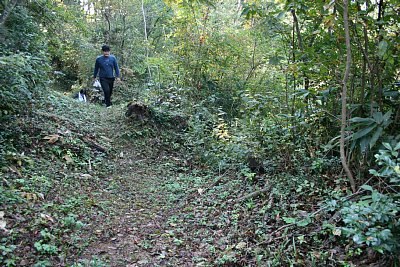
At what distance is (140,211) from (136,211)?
56 mm

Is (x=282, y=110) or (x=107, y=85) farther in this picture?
(x=107, y=85)

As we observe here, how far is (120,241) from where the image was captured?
158 inches

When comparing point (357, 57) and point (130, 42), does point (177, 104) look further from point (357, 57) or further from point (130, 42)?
point (130, 42)

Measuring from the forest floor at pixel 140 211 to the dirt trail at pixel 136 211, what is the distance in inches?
0.5

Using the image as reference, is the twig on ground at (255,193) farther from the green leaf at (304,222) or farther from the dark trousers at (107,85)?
the dark trousers at (107,85)

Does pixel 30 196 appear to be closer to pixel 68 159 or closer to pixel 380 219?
pixel 68 159

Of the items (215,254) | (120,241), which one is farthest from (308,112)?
(120,241)

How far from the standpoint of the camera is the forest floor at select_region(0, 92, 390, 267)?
136 inches

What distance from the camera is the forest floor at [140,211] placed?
11.3 ft

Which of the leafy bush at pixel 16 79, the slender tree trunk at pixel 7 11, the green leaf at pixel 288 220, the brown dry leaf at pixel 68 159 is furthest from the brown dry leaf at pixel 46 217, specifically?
the slender tree trunk at pixel 7 11

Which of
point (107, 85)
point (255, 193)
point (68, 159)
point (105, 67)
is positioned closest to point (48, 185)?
point (68, 159)

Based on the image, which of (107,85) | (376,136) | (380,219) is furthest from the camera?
(107,85)

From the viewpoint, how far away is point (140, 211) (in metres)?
4.87

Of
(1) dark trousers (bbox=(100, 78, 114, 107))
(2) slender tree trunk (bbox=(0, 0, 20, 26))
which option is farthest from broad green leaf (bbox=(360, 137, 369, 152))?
(1) dark trousers (bbox=(100, 78, 114, 107))
